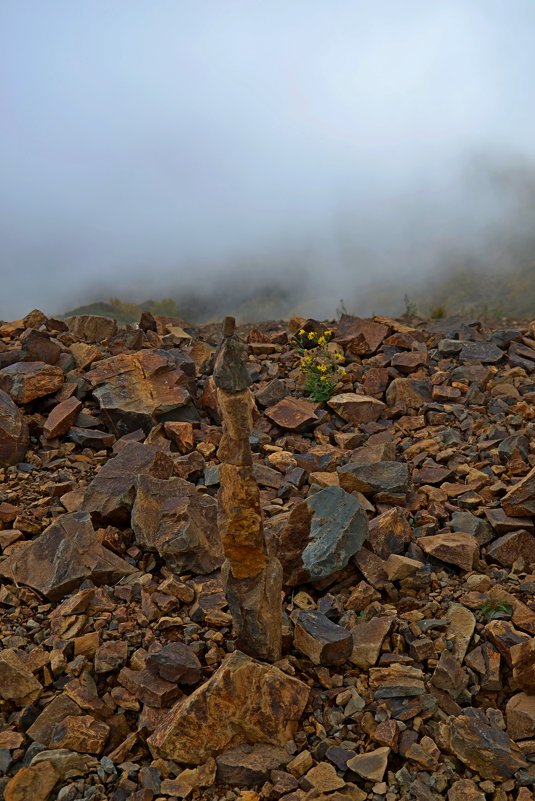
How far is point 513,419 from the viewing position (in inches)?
315

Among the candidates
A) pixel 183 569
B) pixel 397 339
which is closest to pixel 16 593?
pixel 183 569

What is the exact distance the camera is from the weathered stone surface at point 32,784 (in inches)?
151

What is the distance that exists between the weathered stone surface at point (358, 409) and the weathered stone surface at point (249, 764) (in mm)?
4986

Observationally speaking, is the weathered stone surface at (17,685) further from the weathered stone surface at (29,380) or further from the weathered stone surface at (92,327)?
the weathered stone surface at (92,327)

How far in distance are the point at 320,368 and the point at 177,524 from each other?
3.96 metres

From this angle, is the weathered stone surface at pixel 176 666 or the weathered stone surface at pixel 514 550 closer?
the weathered stone surface at pixel 176 666

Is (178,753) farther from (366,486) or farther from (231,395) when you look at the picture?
(366,486)

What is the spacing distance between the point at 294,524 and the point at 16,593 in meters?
2.31

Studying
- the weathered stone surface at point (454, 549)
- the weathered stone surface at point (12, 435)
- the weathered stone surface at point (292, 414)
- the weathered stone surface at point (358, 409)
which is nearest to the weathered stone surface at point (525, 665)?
the weathered stone surface at point (454, 549)

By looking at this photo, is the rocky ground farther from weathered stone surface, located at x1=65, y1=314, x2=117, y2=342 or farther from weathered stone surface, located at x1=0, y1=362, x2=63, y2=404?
weathered stone surface, located at x1=65, y1=314, x2=117, y2=342

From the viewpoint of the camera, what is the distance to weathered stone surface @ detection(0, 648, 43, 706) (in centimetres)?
447

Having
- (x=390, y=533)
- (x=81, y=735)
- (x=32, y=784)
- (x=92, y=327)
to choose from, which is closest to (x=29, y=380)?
(x=92, y=327)

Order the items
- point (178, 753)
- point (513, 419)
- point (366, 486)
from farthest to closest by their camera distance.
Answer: point (513, 419) → point (366, 486) → point (178, 753)

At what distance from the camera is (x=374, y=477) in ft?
21.5
